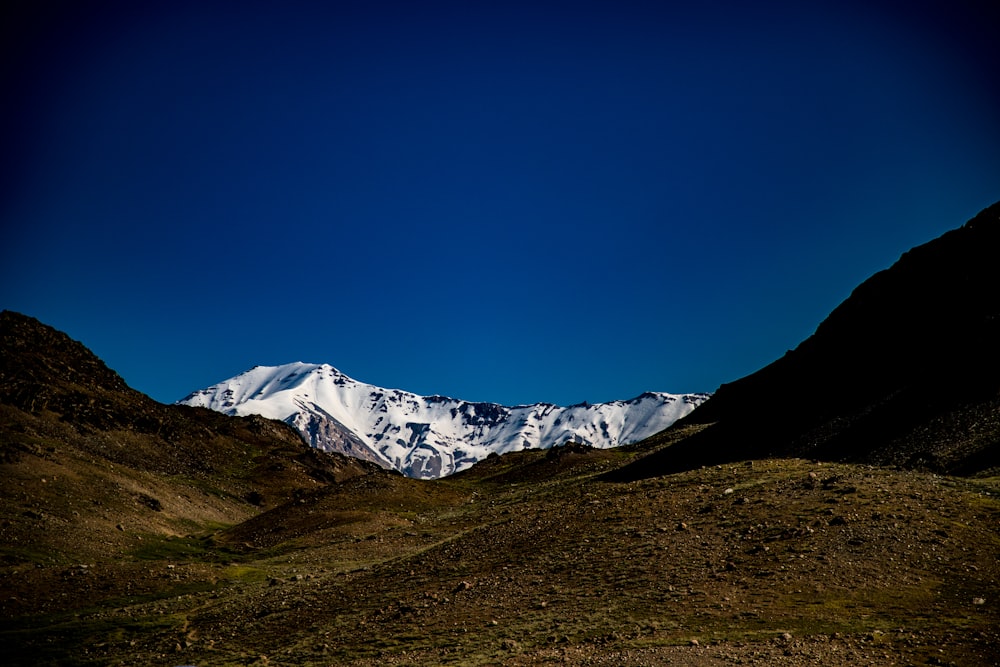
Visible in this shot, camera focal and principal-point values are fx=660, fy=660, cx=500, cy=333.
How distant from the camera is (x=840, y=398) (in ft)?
271

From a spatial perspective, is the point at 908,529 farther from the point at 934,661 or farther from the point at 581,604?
the point at 581,604

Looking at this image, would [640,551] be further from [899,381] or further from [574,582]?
[899,381]

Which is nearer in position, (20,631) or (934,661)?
(934,661)

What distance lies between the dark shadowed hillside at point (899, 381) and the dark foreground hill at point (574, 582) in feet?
36.3

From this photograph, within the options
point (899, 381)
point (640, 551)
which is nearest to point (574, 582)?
point (640, 551)

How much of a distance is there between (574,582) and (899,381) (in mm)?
58021

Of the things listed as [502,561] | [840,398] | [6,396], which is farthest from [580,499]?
[6,396]

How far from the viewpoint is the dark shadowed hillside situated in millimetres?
59625

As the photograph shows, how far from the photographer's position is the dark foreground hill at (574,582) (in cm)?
Answer: 2925

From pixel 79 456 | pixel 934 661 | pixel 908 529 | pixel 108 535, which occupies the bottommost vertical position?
pixel 934 661

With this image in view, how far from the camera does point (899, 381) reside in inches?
3051

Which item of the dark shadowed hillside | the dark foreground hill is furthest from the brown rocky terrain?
the dark shadowed hillside

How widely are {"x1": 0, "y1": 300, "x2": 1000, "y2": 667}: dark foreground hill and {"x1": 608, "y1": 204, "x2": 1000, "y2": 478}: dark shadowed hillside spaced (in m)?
11.1

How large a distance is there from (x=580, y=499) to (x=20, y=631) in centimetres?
4284
